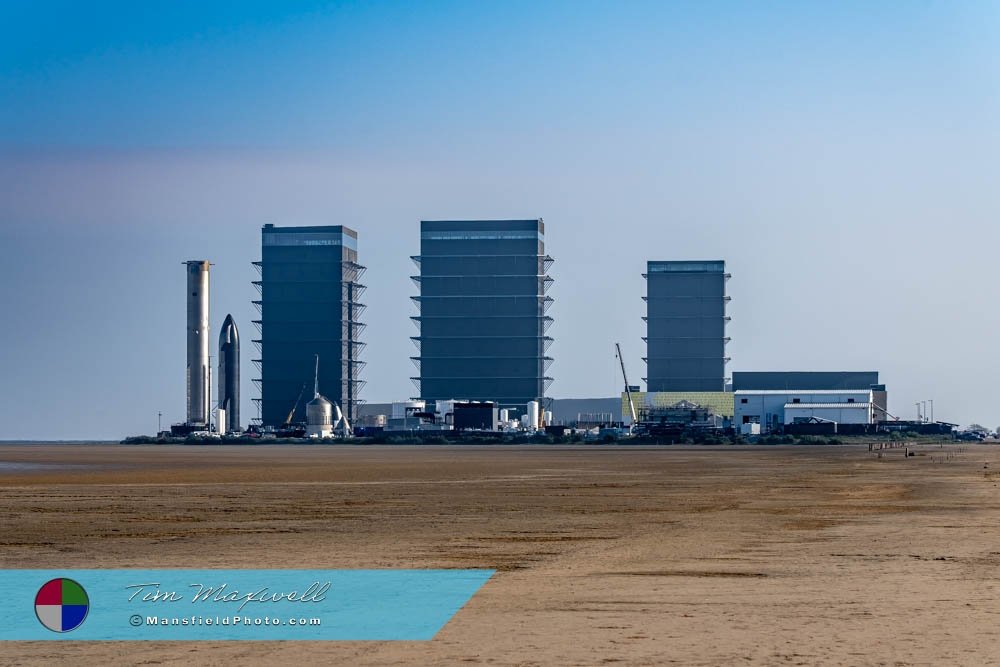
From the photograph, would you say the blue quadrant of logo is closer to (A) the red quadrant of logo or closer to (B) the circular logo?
(B) the circular logo

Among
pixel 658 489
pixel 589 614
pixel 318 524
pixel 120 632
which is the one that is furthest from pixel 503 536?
pixel 658 489

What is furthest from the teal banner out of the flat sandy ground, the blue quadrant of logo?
the flat sandy ground

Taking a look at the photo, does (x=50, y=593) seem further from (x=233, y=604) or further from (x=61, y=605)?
(x=233, y=604)

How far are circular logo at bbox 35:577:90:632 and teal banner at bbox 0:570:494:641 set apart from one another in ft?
0.04

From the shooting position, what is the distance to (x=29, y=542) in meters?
24.1

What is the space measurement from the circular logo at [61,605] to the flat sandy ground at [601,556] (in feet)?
1.60

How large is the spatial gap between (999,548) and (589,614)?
10.8 metres

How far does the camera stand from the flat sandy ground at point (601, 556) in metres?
13.6

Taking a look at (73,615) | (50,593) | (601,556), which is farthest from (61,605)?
(601,556)

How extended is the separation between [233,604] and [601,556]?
25.7 ft

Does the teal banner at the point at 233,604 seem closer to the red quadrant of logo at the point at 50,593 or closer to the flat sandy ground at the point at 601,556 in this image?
the red quadrant of logo at the point at 50,593

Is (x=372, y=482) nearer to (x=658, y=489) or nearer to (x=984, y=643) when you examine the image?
(x=658, y=489)

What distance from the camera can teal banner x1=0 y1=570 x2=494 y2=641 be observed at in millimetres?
14469

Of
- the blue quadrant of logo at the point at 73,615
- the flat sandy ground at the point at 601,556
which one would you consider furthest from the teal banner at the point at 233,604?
the flat sandy ground at the point at 601,556
